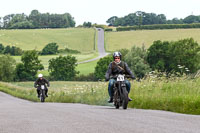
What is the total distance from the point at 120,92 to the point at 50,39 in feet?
455

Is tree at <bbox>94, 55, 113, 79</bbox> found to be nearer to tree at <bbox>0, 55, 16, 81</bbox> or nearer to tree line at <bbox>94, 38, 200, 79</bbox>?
tree line at <bbox>94, 38, 200, 79</bbox>

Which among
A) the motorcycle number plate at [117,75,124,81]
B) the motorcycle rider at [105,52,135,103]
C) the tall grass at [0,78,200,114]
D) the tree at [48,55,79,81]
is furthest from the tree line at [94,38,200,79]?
the motorcycle number plate at [117,75,124,81]

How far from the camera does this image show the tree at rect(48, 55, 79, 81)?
4198 inches

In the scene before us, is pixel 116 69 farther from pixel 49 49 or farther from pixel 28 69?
pixel 49 49

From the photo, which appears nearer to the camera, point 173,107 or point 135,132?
point 135,132

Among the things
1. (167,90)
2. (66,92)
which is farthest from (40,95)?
(167,90)

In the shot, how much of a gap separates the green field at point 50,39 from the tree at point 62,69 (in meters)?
22.8

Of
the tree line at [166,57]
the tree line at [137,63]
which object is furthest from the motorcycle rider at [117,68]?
the tree line at [166,57]

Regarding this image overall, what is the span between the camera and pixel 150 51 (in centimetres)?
9862

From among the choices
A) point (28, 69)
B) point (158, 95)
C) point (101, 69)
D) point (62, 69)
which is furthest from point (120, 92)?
point (28, 69)

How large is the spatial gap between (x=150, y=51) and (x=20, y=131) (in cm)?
9302

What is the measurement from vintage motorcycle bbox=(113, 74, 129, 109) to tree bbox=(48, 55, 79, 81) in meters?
91.9

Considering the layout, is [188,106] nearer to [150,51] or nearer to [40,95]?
[40,95]

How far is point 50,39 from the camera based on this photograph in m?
150
